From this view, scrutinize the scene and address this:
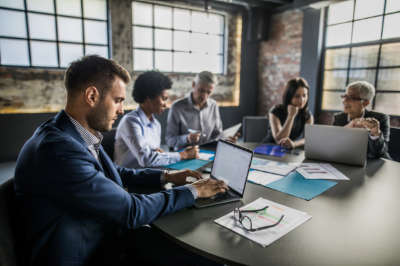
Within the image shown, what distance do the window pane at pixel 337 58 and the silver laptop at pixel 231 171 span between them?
14.1 feet

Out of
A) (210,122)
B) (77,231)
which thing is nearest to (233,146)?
(77,231)

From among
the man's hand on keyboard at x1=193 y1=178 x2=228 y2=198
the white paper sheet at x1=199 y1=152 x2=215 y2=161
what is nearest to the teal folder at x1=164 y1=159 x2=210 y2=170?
the white paper sheet at x1=199 y1=152 x2=215 y2=161

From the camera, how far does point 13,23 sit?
13.2 ft

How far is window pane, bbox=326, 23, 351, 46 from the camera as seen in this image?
4.53m

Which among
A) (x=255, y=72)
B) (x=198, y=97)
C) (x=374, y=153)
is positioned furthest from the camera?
(x=255, y=72)

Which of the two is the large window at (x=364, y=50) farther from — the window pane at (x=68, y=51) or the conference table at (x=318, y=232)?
the window pane at (x=68, y=51)

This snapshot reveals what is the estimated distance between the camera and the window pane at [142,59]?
501 cm

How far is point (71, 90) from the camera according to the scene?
1075 millimetres

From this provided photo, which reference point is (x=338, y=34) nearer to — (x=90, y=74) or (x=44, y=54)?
(x=90, y=74)

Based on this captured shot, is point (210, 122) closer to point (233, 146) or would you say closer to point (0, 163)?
point (233, 146)

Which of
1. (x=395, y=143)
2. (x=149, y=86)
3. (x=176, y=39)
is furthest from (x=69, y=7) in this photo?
(x=395, y=143)

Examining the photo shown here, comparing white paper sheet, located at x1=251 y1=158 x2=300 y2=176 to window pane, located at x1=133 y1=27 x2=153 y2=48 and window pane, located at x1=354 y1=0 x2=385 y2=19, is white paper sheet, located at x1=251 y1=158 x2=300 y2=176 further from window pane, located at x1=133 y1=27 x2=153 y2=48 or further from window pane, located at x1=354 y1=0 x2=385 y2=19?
window pane, located at x1=133 y1=27 x2=153 y2=48

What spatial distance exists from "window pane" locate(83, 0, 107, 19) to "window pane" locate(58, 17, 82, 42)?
0.21 m

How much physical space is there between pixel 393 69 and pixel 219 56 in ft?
11.0
